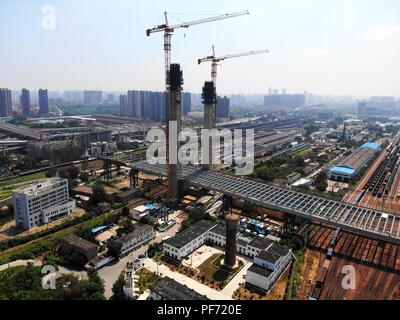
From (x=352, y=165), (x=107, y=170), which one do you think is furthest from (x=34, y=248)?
(x=352, y=165)

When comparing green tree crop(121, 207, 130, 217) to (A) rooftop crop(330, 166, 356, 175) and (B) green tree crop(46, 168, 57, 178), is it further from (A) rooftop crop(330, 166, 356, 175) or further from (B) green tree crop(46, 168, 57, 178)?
(A) rooftop crop(330, 166, 356, 175)

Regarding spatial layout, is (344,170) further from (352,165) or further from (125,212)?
(125,212)

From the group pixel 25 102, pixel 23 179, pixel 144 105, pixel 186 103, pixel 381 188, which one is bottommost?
pixel 381 188

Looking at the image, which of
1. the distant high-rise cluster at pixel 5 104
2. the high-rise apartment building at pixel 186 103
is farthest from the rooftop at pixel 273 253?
the distant high-rise cluster at pixel 5 104

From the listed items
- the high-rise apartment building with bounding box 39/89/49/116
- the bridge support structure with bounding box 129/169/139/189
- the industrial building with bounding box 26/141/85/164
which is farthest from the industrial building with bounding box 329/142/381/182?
the high-rise apartment building with bounding box 39/89/49/116

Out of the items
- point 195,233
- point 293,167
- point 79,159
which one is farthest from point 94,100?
point 195,233

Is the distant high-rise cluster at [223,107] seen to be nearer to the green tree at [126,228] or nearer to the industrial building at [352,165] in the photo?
the industrial building at [352,165]
